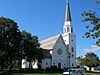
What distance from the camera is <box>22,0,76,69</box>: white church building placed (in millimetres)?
81375

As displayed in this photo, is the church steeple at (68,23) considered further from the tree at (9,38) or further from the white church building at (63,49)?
the tree at (9,38)

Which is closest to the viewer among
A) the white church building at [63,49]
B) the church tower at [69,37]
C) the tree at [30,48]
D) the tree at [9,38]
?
the tree at [9,38]

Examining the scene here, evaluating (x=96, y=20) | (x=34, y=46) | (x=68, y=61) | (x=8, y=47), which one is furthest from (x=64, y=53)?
(x=96, y=20)

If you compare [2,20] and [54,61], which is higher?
[2,20]

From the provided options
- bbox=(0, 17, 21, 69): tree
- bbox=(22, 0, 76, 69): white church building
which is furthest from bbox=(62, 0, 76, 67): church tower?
bbox=(0, 17, 21, 69): tree

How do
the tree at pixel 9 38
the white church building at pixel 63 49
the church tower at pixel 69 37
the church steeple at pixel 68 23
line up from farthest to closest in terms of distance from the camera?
the church steeple at pixel 68 23 → the church tower at pixel 69 37 → the white church building at pixel 63 49 → the tree at pixel 9 38

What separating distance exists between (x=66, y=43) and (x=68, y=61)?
6.96 meters

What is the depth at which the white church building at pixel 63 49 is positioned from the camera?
267ft

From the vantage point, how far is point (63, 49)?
84188 mm

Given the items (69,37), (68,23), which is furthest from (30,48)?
(68,23)

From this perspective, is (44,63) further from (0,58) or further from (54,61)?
(0,58)

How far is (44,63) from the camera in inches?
3174

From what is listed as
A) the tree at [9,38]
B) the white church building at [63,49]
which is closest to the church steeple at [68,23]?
the white church building at [63,49]

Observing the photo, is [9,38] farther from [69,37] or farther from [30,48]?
[69,37]
